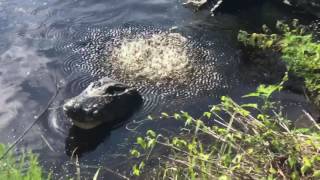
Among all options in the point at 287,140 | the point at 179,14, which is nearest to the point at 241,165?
the point at 287,140

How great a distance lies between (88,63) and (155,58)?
1.20 metres

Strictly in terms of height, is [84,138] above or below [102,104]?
below

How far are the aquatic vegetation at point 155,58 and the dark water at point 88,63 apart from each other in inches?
9.0

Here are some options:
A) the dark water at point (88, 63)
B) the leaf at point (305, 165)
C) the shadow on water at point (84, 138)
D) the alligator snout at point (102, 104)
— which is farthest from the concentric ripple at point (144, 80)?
the leaf at point (305, 165)

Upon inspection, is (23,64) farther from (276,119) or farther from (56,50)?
(276,119)

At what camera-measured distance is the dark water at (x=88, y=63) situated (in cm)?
Answer: 741

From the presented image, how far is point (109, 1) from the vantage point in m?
11.3

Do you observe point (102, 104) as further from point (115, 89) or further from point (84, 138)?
point (84, 138)

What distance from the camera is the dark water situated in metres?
7.41

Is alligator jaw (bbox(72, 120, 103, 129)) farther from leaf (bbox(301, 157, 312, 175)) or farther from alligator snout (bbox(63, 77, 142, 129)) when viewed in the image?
leaf (bbox(301, 157, 312, 175))

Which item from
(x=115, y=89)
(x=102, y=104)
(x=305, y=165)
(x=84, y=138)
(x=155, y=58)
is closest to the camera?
(x=305, y=165)

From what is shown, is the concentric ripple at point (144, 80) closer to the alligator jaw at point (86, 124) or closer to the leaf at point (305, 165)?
the alligator jaw at point (86, 124)

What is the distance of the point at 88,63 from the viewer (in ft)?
29.8

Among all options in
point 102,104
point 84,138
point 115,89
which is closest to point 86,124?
point 84,138
